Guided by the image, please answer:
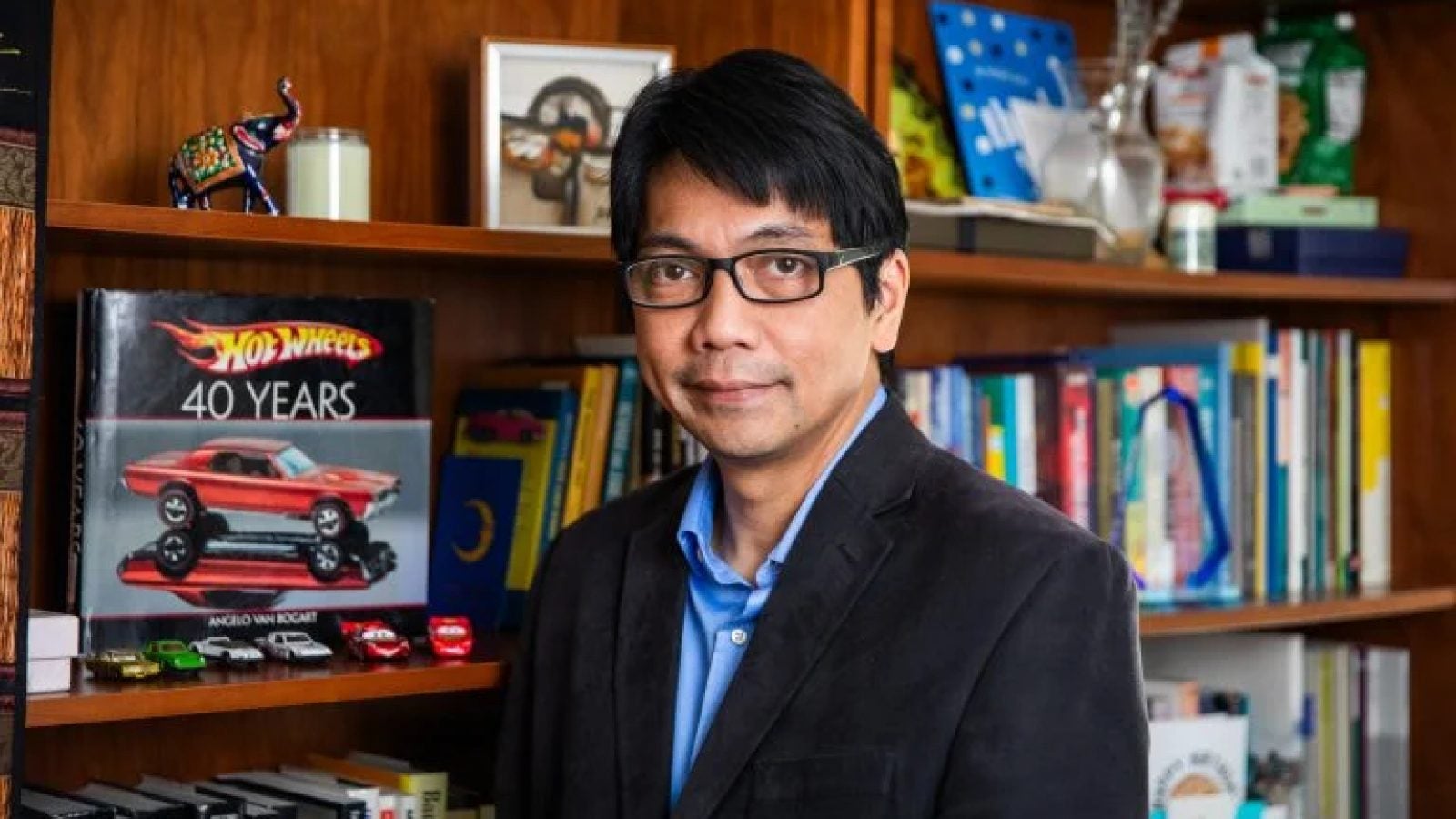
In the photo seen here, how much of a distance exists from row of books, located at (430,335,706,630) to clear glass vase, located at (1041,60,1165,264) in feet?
1.99

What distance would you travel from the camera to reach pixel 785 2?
210 centimetres

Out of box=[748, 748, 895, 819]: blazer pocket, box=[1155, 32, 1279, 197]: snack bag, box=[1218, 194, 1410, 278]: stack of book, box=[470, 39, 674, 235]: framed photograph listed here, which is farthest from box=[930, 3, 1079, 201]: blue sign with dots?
box=[748, 748, 895, 819]: blazer pocket

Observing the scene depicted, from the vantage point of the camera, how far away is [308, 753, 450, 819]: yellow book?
1.93 metres

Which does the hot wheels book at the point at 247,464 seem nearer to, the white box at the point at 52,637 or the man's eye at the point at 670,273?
the white box at the point at 52,637

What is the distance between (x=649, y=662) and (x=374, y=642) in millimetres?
→ 283

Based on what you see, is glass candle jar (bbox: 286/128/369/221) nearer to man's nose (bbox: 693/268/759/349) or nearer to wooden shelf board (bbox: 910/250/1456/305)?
man's nose (bbox: 693/268/759/349)

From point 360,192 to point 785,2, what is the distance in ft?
1.58

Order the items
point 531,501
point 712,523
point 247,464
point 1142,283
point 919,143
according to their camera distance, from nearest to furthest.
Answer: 1. point 712,523
2. point 247,464
3. point 531,501
4. point 1142,283
5. point 919,143

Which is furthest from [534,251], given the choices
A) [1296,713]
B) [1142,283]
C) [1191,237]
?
Answer: [1296,713]

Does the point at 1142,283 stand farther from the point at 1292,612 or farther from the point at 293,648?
the point at 293,648

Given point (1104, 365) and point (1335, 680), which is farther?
point (1335, 680)

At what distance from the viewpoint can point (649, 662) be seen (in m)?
1.72

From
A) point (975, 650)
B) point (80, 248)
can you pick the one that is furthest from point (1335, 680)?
point (80, 248)

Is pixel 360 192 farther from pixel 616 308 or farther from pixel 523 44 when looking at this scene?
pixel 616 308
